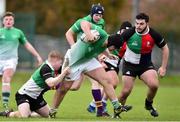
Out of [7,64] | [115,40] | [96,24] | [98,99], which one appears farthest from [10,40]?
[115,40]

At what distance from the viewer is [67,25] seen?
163 feet

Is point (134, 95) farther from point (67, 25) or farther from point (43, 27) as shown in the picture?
point (43, 27)

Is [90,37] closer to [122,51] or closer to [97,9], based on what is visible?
[97,9]

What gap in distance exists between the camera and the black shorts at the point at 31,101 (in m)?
16.9

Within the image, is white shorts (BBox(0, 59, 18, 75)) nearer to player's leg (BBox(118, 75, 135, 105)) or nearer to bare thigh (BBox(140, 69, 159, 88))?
player's leg (BBox(118, 75, 135, 105))

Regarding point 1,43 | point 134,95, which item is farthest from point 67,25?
point 1,43

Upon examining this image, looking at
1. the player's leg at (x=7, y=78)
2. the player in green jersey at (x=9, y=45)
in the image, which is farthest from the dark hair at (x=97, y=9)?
the player's leg at (x=7, y=78)

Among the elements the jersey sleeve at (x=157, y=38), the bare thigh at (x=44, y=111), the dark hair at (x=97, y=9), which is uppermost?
the dark hair at (x=97, y=9)

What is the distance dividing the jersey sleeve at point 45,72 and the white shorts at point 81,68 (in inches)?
22.1

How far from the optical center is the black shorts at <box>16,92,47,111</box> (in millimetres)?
16875

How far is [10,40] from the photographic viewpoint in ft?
65.2

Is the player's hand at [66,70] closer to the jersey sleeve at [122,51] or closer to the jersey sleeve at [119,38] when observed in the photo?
the jersey sleeve at [119,38]

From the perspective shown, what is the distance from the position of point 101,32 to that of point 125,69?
2244 mm

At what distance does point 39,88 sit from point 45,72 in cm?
56
